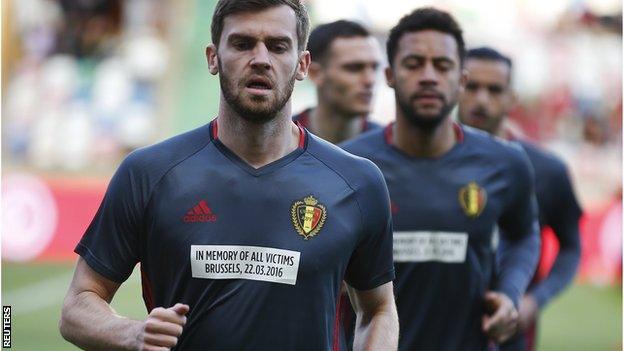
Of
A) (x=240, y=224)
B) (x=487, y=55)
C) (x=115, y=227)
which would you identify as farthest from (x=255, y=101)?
(x=487, y=55)

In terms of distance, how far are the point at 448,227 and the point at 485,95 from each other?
7.56ft

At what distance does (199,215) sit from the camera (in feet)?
14.7

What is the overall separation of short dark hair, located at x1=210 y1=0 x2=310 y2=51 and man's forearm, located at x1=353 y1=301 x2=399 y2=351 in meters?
0.94

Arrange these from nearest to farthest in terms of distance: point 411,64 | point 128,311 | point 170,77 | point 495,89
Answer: point 411,64 → point 495,89 → point 128,311 → point 170,77

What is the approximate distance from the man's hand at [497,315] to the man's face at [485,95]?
7.21 feet

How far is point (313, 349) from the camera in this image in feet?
14.6

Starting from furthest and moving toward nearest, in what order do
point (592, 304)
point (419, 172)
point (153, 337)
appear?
point (592, 304) → point (419, 172) → point (153, 337)

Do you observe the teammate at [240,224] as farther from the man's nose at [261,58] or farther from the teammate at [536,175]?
the teammate at [536,175]

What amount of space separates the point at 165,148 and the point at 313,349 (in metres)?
0.82

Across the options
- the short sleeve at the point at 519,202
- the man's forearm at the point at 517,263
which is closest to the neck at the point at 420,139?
the short sleeve at the point at 519,202

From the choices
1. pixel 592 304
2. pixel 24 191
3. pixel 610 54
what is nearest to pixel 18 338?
pixel 24 191

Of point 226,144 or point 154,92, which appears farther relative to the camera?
point 154,92

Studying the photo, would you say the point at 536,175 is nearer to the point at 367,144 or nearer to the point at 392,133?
the point at 392,133

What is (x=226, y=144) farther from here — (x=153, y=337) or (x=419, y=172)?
(x=419, y=172)
